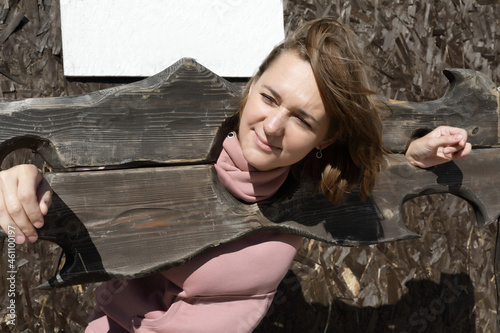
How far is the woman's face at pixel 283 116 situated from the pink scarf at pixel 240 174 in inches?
1.8

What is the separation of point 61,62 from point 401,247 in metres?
1.46

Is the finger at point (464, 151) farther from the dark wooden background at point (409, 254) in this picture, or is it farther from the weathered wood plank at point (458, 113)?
the dark wooden background at point (409, 254)

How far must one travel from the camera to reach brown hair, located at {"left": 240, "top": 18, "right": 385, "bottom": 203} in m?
1.19

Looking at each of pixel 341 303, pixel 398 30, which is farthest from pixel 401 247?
pixel 398 30

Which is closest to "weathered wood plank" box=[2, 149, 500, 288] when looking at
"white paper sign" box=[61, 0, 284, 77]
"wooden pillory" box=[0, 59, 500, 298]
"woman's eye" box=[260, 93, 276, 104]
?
"wooden pillory" box=[0, 59, 500, 298]

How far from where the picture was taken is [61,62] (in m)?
1.88

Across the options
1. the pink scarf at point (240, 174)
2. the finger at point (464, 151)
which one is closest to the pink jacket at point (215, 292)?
the pink scarf at point (240, 174)

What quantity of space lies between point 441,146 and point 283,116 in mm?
482

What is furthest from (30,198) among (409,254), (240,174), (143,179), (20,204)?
(409,254)

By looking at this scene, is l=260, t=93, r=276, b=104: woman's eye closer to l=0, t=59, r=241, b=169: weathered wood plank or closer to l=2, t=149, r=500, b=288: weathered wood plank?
l=0, t=59, r=241, b=169: weathered wood plank

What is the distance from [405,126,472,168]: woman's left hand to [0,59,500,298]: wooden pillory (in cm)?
28

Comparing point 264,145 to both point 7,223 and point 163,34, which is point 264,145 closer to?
point 7,223

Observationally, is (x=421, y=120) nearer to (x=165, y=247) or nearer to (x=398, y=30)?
(x=165, y=247)

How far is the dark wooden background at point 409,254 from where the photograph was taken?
2219mm
